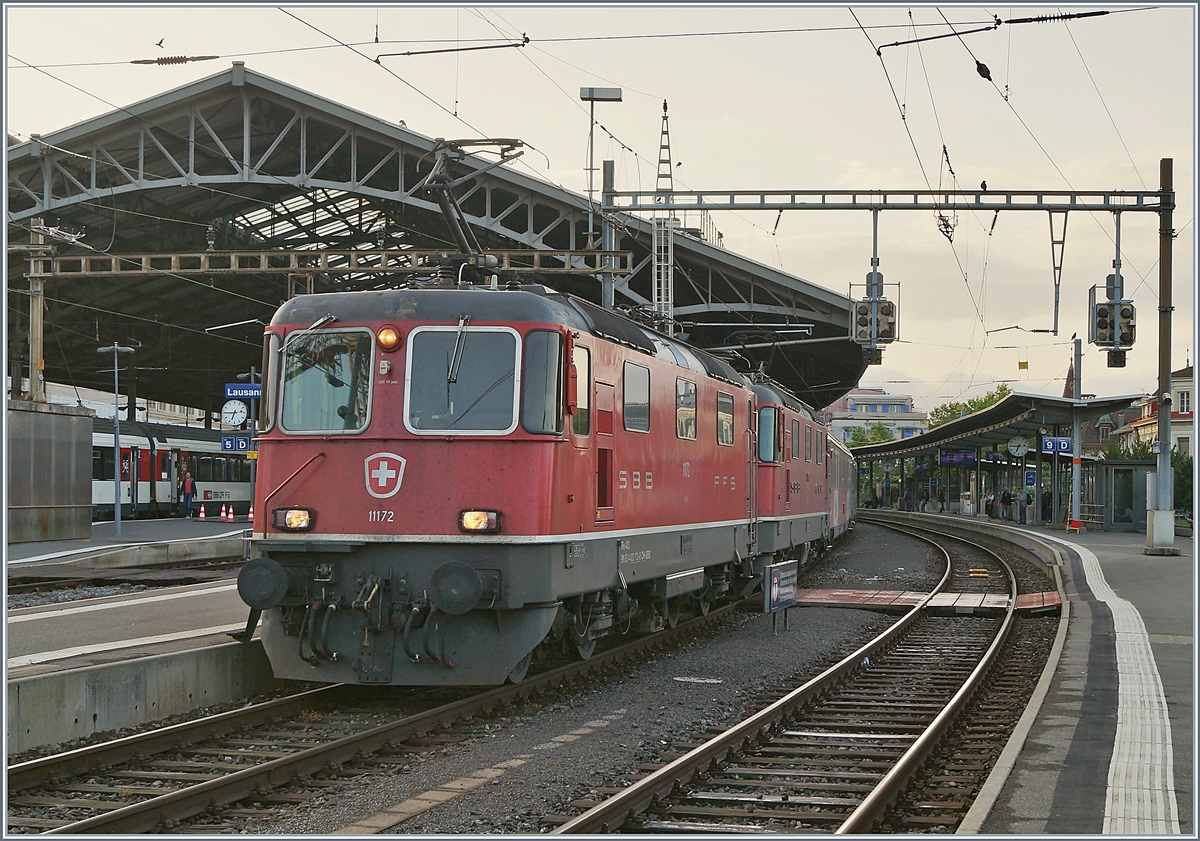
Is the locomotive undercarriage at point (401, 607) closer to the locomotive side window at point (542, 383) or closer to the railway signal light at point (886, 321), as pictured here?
the locomotive side window at point (542, 383)

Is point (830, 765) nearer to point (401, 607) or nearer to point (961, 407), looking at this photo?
point (401, 607)

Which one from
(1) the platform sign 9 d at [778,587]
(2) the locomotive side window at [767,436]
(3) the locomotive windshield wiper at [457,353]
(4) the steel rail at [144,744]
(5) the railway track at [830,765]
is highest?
(3) the locomotive windshield wiper at [457,353]

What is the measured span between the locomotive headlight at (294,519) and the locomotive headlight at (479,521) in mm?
1277

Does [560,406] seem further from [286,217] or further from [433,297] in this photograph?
[286,217]

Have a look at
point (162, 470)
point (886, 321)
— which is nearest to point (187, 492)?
point (162, 470)

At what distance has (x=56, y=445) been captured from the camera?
81.6 feet

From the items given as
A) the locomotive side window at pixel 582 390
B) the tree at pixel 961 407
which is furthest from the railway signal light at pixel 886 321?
the tree at pixel 961 407

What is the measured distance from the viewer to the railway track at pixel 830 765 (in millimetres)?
6887

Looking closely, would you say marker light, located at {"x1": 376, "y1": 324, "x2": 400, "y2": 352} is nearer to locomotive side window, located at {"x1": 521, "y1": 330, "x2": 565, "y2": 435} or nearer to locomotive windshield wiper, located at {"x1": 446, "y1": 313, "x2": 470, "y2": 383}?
locomotive windshield wiper, located at {"x1": 446, "y1": 313, "x2": 470, "y2": 383}

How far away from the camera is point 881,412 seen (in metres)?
178

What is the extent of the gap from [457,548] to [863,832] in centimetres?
406

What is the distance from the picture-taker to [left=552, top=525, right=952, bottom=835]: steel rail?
654 cm

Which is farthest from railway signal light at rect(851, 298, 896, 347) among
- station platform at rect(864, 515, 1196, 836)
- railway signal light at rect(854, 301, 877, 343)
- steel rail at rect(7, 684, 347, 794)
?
steel rail at rect(7, 684, 347, 794)

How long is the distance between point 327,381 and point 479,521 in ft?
5.87
